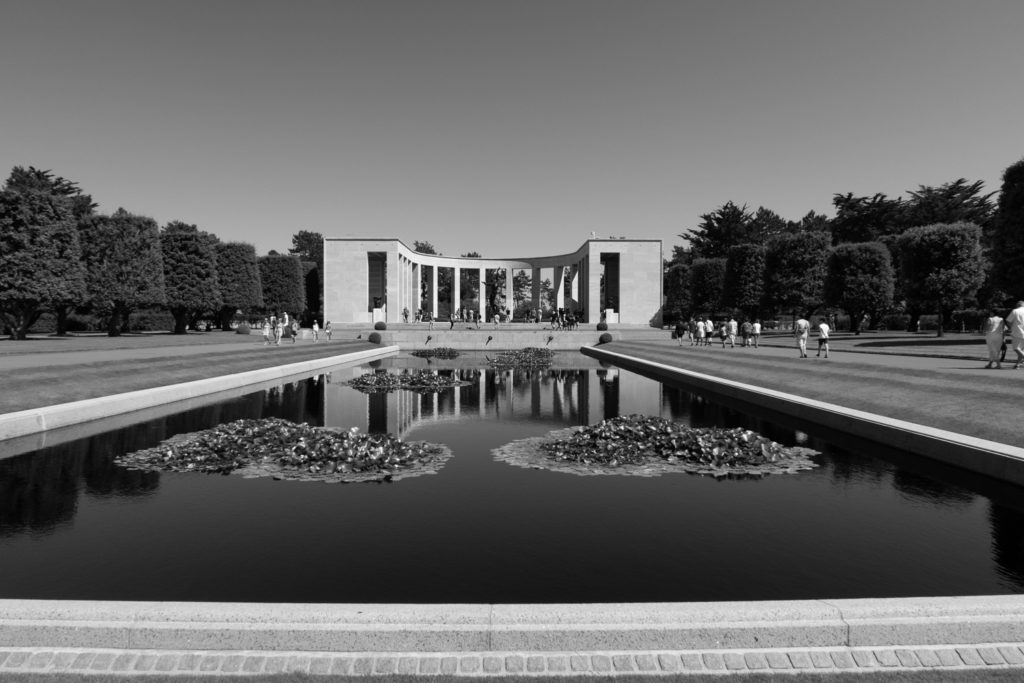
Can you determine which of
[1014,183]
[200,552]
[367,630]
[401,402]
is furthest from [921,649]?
[1014,183]

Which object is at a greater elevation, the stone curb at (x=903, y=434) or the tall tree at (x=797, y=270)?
the tall tree at (x=797, y=270)

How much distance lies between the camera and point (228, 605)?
4.48 metres

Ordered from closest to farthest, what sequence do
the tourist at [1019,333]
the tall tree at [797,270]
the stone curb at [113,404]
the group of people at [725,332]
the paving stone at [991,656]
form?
the paving stone at [991,656] → the stone curb at [113,404] → the tourist at [1019,333] → the group of people at [725,332] → the tall tree at [797,270]

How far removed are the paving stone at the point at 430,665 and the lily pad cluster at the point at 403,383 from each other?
57.7 feet

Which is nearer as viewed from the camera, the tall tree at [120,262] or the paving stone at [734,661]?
the paving stone at [734,661]

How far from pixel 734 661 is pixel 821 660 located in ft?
2.02

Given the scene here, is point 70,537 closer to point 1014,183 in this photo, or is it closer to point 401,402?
point 401,402

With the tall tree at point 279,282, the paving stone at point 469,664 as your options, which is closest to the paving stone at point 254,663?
the paving stone at point 469,664

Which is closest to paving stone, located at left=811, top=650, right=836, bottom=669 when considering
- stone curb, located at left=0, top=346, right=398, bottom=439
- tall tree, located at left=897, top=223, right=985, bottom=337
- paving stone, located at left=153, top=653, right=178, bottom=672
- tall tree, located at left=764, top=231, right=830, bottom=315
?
paving stone, located at left=153, top=653, right=178, bottom=672

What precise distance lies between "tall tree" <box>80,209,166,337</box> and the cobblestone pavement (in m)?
47.8

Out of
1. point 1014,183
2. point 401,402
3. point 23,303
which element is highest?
point 1014,183

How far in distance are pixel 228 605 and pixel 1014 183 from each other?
47534mm

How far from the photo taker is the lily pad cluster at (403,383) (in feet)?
72.2

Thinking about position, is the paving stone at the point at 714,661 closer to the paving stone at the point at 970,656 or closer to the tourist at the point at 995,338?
the paving stone at the point at 970,656
